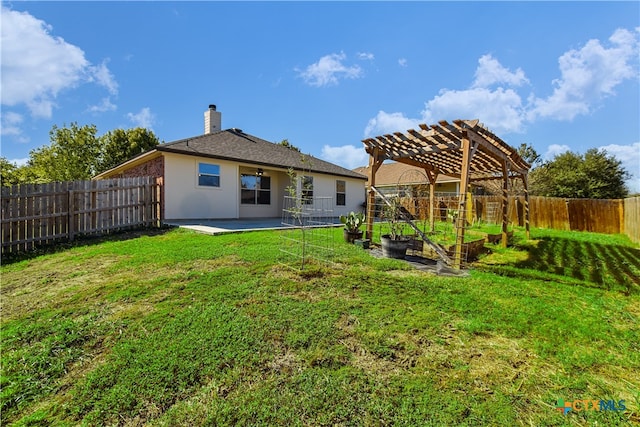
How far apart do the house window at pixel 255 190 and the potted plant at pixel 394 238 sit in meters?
8.31

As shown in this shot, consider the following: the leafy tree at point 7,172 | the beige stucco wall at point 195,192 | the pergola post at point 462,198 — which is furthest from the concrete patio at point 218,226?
the leafy tree at point 7,172

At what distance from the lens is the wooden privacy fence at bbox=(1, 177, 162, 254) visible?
650 cm

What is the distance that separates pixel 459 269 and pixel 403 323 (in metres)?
2.65

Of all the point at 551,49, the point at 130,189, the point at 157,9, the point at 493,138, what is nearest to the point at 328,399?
the point at 493,138

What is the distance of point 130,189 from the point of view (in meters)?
8.73

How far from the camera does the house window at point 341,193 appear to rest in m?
15.8

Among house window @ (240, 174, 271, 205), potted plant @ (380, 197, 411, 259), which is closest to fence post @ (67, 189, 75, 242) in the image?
house window @ (240, 174, 271, 205)

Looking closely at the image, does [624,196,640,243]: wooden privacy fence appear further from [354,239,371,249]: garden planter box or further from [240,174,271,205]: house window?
[240,174,271,205]: house window

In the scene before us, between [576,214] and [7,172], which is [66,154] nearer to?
[7,172]

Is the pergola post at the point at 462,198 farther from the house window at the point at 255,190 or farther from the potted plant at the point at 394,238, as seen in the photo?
the house window at the point at 255,190

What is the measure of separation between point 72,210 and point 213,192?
4.41 meters

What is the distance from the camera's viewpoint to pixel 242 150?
41.2 feet

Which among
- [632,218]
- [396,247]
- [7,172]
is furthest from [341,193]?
[7,172]

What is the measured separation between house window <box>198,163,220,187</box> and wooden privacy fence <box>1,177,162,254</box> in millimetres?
1688
